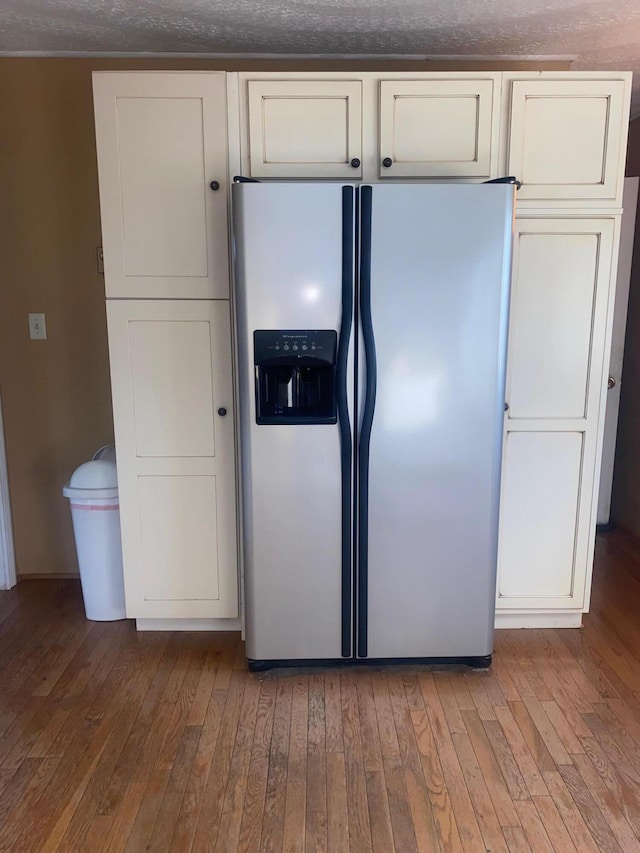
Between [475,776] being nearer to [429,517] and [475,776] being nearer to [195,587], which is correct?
[429,517]

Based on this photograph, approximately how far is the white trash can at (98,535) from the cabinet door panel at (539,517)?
1.59 m

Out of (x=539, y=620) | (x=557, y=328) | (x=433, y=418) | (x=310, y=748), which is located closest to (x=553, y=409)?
(x=557, y=328)

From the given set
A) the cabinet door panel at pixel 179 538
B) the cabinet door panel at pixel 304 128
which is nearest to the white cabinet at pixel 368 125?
the cabinet door panel at pixel 304 128

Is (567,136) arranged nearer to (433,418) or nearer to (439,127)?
(439,127)

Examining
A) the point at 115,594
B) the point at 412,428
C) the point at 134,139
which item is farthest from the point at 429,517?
the point at 134,139

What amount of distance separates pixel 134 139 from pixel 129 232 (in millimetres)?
317

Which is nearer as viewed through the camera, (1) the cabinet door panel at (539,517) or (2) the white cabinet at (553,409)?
(2) the white cabinet at (553,409)

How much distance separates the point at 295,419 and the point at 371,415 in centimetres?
26

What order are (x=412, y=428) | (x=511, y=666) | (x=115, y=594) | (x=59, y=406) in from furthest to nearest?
(x=59, y=406) → (x=115, y=594) → (x=511, y=666) → (x=412, y=428)

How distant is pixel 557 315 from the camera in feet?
7.61

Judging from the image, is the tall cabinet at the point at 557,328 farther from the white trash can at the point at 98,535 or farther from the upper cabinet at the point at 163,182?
the white trash can at the point at 98,535

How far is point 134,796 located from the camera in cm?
174

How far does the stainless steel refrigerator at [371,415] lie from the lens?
2.00 meters

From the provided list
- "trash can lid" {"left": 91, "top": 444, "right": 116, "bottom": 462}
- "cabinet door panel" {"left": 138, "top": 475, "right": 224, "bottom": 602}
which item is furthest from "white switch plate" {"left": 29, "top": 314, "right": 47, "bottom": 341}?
"cabinet door panel" {"left": 138, "top": 475, "right": 224, "bottom": 602}
